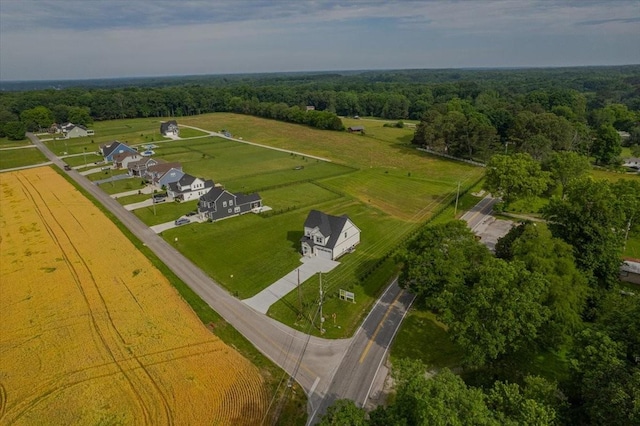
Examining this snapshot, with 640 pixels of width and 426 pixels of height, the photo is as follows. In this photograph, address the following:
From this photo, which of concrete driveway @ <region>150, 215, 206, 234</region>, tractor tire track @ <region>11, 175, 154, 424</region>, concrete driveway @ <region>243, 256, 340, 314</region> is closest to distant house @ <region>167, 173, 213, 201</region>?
concrete driveway @ <region>150, 215, 206, 234</region>

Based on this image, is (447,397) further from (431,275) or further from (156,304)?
(156,304)

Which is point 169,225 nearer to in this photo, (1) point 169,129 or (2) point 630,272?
(2) point 630,272

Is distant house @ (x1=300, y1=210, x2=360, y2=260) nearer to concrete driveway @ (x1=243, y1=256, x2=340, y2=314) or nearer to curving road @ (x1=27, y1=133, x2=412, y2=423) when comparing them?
concrete driveway @ (x1=243, y1=256, x2=340, y2=314)

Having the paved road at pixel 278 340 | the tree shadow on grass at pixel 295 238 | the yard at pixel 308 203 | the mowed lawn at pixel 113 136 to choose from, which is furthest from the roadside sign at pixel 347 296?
the mowed lawn at pixel 113 136

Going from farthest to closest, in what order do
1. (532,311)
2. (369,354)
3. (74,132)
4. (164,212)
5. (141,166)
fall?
(74,132)
(141,166)
(164,212)
(369,354)
(532,311)

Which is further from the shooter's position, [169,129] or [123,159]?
[169,129]

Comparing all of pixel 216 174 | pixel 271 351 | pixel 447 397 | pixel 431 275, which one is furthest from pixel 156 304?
pixel 216 174

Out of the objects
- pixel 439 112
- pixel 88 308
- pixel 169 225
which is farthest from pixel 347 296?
pixel 439 112
